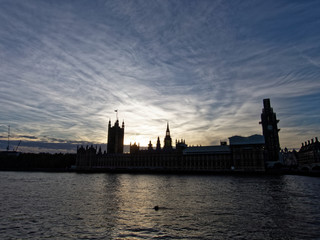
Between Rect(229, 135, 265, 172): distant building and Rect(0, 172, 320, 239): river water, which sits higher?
Rect(229, 135, 265, 172): distant building

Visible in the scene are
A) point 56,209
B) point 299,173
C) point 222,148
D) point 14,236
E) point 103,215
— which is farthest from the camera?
point 222,148

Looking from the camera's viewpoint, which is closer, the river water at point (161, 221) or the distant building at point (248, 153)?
the river water at point (161, 221)

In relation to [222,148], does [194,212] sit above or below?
below

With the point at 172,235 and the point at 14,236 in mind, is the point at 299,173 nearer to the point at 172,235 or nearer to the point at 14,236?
the point at 172,235

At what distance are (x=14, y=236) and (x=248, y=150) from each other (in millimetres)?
158259

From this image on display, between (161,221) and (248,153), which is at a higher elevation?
(248,153)

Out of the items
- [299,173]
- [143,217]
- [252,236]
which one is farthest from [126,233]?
[299,173]

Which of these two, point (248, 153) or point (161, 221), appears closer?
point (161, 221)

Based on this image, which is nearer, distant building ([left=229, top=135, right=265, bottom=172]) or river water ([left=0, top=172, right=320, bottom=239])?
river water ([left=0, top=172, right=320, bottom=239])

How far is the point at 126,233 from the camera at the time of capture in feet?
74.9

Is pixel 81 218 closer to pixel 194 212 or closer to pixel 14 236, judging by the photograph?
pixel 14 236

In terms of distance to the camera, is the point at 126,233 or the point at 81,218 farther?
the point at 81,218

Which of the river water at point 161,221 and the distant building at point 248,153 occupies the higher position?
the distant building at point 248,153

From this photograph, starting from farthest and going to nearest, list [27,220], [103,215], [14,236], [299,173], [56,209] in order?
[299,173], [56,209], [103,215], [27,220], [14,236]
